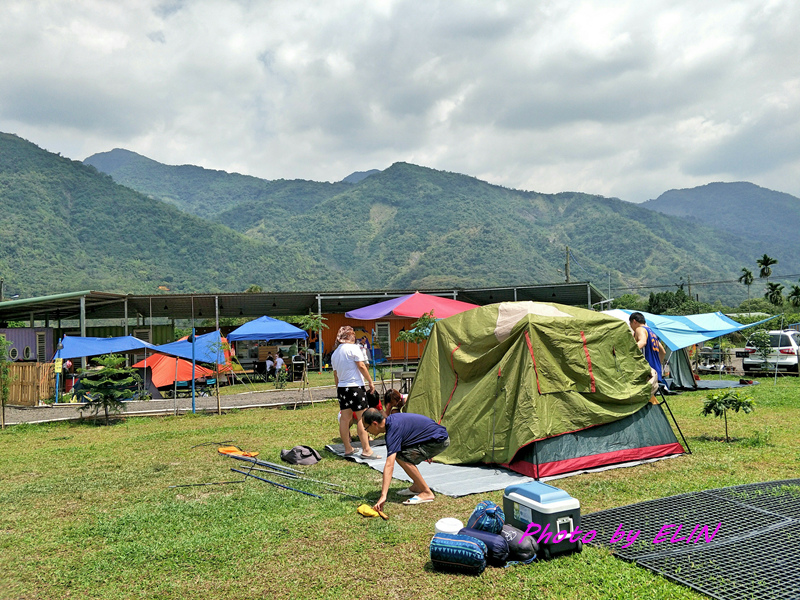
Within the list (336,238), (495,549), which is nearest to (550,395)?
(495,549)

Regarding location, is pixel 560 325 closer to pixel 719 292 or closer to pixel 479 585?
pixel 479 585

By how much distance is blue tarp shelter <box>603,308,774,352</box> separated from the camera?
1255 cm

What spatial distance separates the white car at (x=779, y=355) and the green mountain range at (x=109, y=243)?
72.8 meters

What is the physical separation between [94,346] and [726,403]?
44.5 ft

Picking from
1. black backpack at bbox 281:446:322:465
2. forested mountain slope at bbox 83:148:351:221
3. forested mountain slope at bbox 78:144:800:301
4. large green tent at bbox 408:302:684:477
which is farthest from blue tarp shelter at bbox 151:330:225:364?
forested mountain slope at bbox 83:148:351:221

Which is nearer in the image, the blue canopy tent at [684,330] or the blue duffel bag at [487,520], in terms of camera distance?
the blue duffel bag at [487,520]

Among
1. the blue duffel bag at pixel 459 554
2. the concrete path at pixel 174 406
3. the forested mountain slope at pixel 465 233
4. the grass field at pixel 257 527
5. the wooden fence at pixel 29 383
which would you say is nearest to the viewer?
the grass field at pixel 257 527

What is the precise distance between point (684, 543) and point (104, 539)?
4.49m

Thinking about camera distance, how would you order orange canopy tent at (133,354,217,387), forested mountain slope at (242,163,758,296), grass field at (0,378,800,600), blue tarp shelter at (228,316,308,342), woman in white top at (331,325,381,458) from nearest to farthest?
1. grass field at (0,378,800,600)
2. woman in white top at (331,325,381,458)
3. orange canopy tent at (133,354,217,387)
4. blue tarp shelter at (228,316,308,342)
5. forested mountain slope at (242,163,758,296)

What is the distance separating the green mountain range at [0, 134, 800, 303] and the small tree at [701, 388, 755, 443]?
7435cm

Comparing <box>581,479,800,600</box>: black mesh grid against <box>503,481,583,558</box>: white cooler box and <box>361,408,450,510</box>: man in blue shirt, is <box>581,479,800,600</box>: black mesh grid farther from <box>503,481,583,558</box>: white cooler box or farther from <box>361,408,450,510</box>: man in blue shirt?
<box>361,408,450,510</box>: man in blue shirt

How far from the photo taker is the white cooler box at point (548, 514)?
12.9 feet

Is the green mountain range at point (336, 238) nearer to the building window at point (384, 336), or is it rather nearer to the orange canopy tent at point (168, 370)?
the building window at point (384, 336)

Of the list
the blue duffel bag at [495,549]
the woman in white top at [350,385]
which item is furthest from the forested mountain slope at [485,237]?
the blue duffel bag at [495,549]
